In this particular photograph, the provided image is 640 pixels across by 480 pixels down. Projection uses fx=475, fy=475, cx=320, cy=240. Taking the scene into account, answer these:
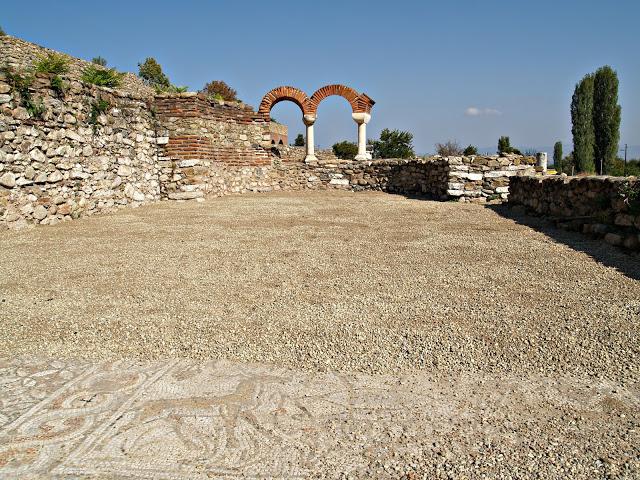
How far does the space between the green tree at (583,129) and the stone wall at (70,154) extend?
26807 millimetres

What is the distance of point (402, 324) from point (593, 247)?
11.9 feet

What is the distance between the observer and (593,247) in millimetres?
5707

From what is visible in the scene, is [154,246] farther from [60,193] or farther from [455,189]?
[455,189]

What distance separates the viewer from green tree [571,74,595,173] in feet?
94.5

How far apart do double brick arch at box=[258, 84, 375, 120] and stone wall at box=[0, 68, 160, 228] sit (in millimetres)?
Result: 6320

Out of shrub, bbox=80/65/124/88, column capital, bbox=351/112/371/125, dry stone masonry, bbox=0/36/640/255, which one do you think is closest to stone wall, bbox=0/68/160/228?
dry stone masonry, bbox=0/36/640/255

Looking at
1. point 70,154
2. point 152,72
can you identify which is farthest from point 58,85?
point 152,72

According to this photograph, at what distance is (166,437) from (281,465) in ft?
1.86

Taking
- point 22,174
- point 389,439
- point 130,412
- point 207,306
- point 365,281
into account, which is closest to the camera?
point 389,439

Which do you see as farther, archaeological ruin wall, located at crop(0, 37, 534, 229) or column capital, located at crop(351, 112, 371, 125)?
column capital, located at crop(351, 112, 371, 125)

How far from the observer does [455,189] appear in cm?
1166

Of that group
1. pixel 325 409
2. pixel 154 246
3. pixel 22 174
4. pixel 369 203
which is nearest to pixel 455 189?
pixel 369 203

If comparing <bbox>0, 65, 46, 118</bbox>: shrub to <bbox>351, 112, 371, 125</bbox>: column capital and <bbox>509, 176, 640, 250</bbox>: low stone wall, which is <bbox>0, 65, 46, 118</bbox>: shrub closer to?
<bbox>509, 176, 640, 250</bbox>: low stone wall

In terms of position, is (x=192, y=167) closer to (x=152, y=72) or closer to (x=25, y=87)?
(x=25, y=87)
